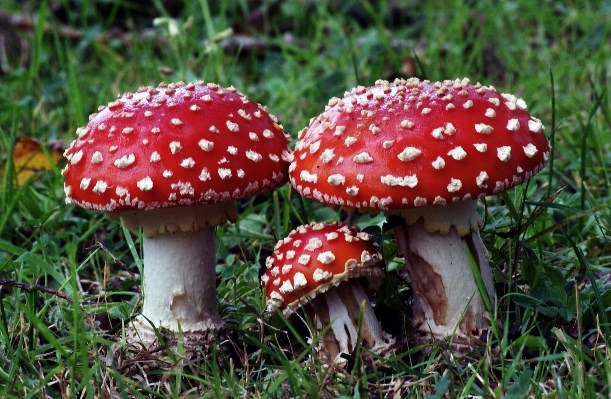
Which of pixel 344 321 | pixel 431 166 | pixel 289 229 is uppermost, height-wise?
pixel 431 166

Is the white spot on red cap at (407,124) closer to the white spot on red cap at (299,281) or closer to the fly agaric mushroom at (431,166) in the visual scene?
the fly agaric mushroom at (431,166)

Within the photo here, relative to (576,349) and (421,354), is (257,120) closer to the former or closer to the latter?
(421,354)

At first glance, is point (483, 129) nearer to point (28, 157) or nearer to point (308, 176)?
point (308, 176)

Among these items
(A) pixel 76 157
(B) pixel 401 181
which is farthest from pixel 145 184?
(B) pixel 401 181

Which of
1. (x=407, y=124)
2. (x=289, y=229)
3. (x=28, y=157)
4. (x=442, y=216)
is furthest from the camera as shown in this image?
(x=28, y=157)

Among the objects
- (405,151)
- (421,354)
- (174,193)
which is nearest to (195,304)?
(174,193)

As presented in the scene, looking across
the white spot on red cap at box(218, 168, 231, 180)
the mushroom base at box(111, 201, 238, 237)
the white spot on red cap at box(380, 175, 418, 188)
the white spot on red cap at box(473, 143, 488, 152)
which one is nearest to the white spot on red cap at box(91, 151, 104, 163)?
the mushroom base at box(111, 201, 238, 237)

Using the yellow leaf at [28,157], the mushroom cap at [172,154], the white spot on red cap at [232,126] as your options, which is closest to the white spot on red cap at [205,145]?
the mushroom cap at [172,154]

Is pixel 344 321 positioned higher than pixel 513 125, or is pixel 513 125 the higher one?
pixel 513 125
